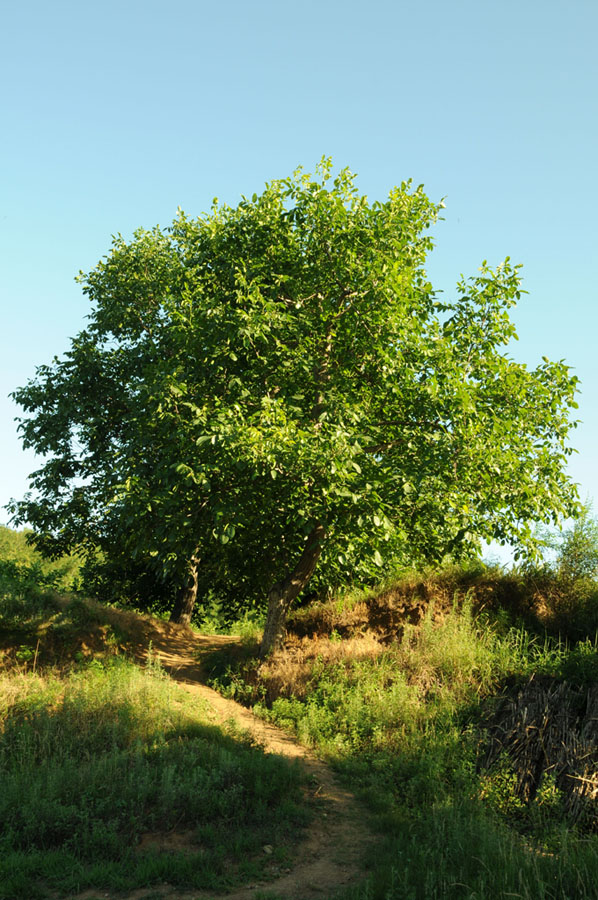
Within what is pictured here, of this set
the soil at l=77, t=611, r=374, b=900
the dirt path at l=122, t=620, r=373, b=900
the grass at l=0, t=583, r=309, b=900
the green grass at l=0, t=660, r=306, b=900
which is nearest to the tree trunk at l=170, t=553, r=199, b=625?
the dirt path at l=122, t=620, r=373, b=900

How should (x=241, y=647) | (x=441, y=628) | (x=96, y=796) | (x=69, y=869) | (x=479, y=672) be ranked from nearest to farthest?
(x=69, y=869)
(x=96, y=796)
(x=479, y=672)
(x=441, y=628)
(x=241, y=647)

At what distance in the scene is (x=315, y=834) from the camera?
8.53 metres

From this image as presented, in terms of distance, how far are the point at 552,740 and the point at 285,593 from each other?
7813mm

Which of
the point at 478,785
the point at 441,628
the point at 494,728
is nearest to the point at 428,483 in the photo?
the point at 441,628

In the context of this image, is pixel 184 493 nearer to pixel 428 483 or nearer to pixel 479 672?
pixel 428 483

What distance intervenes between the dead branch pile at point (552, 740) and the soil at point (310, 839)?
97.9 inches

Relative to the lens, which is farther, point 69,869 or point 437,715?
point 437,715

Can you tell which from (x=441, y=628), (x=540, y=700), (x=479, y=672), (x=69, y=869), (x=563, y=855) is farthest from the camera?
(x=441, y=628)

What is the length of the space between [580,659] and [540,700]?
1.16 meters

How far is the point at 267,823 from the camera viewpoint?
27.7 ft

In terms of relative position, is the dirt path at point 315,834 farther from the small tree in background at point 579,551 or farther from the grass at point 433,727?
the small tree in background at point 579,551

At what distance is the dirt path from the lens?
6988 mm

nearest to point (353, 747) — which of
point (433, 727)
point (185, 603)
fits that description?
point (433, 727)

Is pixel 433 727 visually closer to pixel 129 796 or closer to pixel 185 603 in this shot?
pixel 129 796
